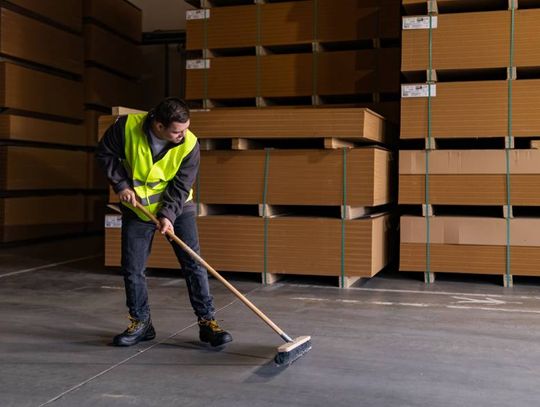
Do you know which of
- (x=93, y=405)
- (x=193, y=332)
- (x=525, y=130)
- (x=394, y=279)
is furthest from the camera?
(x=394, y=279)

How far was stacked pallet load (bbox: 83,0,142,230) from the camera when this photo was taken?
1043 cm

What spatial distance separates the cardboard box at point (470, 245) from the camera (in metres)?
6.38

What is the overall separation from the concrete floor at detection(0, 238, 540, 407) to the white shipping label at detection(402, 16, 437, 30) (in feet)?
7.87

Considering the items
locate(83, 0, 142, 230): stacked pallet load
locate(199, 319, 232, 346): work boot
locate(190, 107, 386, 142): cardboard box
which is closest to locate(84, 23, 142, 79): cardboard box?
locate(83, 0, 142, 230): stacked pallet load

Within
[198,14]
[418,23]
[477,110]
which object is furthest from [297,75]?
[477,110]

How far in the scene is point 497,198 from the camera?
6.43 m

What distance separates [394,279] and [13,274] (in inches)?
147

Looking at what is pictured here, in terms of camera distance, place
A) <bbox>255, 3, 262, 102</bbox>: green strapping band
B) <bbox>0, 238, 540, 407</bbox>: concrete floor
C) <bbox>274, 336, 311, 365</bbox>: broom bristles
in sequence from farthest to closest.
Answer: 1. <bbox>255, 3, 262, 102</bbox>: green strapping band
2. <bbox>274, 336, 311, 365</bbox>: broom bristles
3. <bbox>0, 238, 540, 407</bbox>: concrete floor

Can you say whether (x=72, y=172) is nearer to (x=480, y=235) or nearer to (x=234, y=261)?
(x=234, y=261)

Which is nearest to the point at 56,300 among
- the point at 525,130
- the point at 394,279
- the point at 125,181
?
the point at 125,181

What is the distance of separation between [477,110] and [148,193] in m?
3.60

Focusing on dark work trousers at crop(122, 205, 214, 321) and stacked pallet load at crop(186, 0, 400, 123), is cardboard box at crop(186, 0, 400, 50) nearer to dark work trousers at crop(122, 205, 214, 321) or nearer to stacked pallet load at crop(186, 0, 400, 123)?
stacked pallet load at crop(186, 0, 400, 123)

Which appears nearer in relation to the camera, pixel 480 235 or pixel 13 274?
pixel 480 235

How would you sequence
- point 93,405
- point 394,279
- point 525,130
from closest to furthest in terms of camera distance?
point 93,405, point 525,130, point 394,279
